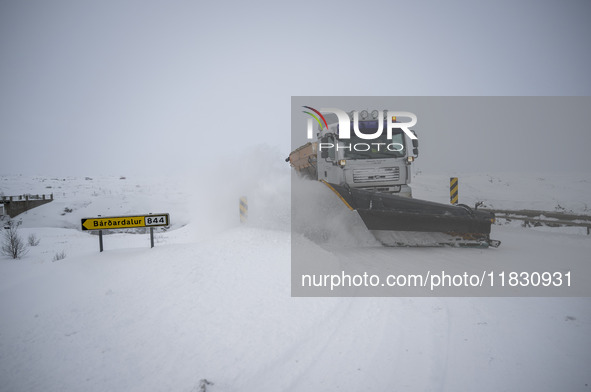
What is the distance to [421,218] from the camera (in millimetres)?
6934

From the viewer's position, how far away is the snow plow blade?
22.6 ft

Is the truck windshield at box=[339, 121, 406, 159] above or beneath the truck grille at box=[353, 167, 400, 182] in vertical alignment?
above

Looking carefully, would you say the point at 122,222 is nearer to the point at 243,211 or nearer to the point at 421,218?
the point at 243,211

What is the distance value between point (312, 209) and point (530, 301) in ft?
15.0

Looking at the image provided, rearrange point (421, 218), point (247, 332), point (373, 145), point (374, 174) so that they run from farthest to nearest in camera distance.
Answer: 1. point (373, 145)
2. point (374, 174)
3. point (421, 218)
4. point (247, 332)

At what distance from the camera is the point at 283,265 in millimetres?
4984

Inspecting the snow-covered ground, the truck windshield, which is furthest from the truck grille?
the snow-covered ground

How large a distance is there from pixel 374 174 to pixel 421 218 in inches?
111

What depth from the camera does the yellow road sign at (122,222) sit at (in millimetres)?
5750

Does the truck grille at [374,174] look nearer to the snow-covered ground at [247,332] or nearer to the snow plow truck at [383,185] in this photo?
the snow plow truck at [383,185]

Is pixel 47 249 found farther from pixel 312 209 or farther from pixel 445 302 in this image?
pixel 445 302

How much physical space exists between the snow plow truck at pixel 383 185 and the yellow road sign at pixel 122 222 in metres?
3.93

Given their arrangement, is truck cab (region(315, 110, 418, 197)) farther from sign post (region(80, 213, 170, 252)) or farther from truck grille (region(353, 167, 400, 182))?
sign post (region(80, 213, 170, 252))

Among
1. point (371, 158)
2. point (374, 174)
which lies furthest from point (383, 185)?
point (371, 158)
